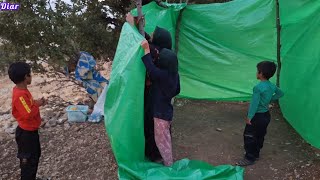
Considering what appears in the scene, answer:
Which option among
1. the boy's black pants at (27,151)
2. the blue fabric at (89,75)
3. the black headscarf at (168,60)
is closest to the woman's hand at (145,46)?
the black headscarf at (168,60)

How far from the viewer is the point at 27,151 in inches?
124

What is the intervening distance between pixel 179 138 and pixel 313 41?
1952mm

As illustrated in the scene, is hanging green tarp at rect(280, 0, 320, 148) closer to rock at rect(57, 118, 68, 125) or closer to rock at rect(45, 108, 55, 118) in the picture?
rock at rect(57, 118, 68, 125)

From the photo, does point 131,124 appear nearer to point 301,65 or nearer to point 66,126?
point 66,126

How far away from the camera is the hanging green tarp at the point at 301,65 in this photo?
3672 mm

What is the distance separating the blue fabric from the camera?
193 inches

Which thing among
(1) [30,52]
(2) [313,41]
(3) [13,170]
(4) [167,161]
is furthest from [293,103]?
(1) [30,52]

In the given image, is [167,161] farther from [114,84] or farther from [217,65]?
[217,65]

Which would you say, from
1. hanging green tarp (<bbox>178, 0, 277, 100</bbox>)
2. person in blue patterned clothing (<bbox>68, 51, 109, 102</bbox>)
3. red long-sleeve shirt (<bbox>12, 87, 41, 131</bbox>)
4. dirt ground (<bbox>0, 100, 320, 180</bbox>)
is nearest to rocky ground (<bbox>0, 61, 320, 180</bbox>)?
dirt ground (<bbox>0, 100, 320, 180</bbox>)

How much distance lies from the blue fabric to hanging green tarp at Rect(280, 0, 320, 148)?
2713 millimetres

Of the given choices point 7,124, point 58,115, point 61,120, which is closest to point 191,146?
point 61,120

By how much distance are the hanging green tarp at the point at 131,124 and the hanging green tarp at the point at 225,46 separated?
215 centimetres

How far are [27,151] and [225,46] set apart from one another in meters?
3.24

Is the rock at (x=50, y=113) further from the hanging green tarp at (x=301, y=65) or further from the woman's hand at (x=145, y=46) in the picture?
the hanging green tarp at (x=301, y=65)
